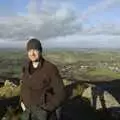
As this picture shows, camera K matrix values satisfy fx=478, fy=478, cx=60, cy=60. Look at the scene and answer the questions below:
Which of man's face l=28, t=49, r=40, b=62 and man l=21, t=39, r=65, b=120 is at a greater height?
man's face l=28, t=49, r=40, b=62

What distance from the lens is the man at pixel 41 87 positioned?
8086 mm

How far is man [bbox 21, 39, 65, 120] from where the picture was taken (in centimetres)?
809

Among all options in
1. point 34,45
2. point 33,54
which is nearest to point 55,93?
point 33,54

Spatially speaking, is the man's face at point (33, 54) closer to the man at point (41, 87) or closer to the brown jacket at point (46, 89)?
the man at point (41, 87)

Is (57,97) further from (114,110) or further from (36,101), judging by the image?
(114,110)

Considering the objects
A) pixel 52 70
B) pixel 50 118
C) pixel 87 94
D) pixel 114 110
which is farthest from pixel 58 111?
pixel 87 94

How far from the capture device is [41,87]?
8109 millimetres

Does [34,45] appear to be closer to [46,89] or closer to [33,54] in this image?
[33,54]

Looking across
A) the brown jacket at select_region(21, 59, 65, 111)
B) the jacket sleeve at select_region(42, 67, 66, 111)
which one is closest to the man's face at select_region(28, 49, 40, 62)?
A: the brown jacket at select_region(21, 59, 65, 111)

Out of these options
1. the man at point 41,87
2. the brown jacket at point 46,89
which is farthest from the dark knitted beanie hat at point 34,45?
the brown jacket at point 46,89

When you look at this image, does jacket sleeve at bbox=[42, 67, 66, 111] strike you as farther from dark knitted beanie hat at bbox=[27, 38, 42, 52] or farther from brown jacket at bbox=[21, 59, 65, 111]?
dark knitted beanie hat at bbox=[27, 38, 42, 52]

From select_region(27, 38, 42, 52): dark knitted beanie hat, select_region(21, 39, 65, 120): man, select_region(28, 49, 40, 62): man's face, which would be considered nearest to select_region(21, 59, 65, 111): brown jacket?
select_region(21, 39, 65, 120): man

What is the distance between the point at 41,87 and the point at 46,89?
0.09 metres

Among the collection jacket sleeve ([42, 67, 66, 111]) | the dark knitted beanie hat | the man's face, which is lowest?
jacket sleeve ([42, 67, 66, 111])
